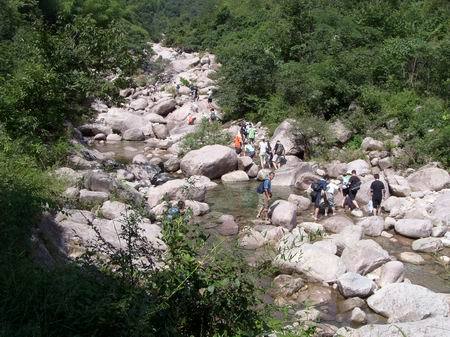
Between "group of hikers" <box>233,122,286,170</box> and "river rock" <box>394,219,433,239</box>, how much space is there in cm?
653

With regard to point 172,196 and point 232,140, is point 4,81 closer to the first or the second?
point 172,196

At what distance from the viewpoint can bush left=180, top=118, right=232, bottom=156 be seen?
2058 cm

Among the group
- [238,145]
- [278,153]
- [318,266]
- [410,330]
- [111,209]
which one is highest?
[410,330]

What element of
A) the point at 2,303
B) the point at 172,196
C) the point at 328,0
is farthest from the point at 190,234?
the point at 328,0

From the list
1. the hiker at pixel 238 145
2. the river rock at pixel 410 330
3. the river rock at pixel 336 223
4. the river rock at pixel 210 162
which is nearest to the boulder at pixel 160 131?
the hiker at pixel 238 145

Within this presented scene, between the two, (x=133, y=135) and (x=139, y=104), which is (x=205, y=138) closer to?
(x=133, y=135)

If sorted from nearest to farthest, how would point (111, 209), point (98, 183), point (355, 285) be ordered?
point (355, 285) < point (111, 209) < point (98, 183)

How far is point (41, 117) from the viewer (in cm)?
1419

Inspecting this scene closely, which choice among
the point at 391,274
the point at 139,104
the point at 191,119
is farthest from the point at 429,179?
the point at 139,104

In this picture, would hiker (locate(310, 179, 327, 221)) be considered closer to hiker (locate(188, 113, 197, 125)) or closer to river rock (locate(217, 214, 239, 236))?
river rock (locate(217, 214, 239, 236))

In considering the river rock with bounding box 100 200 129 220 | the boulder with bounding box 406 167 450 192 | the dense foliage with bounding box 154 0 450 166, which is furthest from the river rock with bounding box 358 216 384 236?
the river rock with bounding box 100 200 129 220

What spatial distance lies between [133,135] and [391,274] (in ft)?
58.6

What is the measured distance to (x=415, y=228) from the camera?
1226cm

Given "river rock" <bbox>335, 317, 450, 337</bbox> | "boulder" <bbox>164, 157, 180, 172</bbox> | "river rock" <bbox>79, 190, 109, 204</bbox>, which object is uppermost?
"river rock" <bbox>335, 317, 450, 337</bbox>
